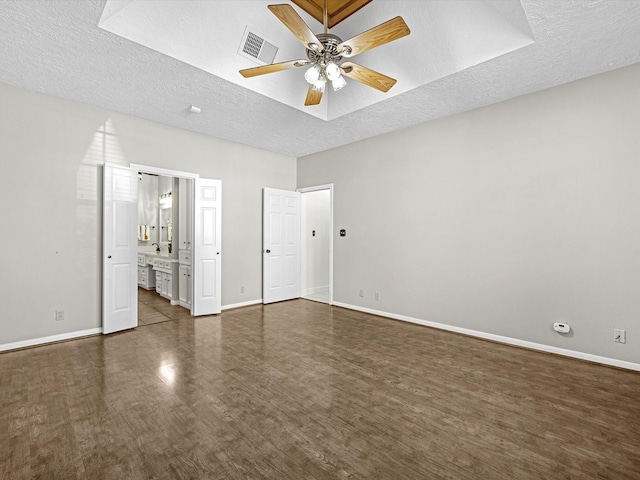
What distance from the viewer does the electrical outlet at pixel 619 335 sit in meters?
2.96

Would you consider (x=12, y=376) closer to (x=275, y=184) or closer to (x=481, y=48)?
(x=275, y=184)

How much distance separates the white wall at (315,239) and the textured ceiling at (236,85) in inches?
89.9

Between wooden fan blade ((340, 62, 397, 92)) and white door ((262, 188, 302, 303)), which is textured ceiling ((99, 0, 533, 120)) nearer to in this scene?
wooden fan blade ((340, 62, 397, 92))

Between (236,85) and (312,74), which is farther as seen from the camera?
(236,85)

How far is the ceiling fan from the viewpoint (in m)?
2.22

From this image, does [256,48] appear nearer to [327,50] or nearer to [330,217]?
[327,50]

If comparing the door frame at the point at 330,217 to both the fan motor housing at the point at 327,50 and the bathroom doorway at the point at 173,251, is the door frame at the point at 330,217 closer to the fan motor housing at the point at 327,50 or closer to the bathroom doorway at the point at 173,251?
the bathroom doorway at the point at 173,251

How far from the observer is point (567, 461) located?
174 centimetres

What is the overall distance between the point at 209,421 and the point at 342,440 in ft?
3.03

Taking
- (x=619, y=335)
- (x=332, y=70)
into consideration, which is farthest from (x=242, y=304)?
(x=619, y=335)

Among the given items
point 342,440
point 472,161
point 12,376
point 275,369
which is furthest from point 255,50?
point 12,376

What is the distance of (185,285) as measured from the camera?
5.46 meters

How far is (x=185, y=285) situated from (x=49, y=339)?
2039 millimetres

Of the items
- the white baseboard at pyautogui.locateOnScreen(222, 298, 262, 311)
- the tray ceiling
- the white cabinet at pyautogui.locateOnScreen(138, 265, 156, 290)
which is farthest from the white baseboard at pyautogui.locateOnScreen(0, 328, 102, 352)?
the tray ceiling
